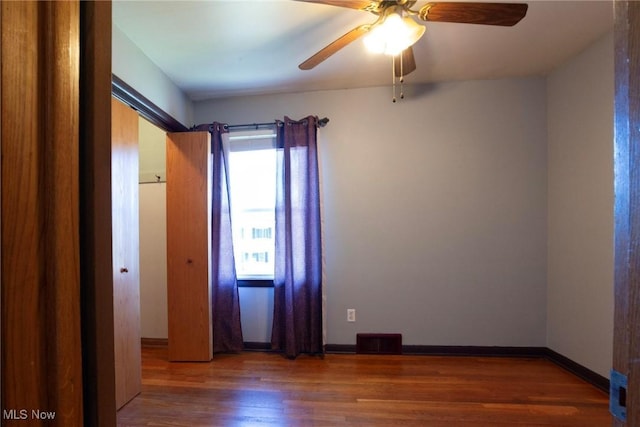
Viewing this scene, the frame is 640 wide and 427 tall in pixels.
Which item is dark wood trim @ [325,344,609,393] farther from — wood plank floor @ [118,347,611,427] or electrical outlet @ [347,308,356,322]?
electrical outlet @ [347,308,356,322]

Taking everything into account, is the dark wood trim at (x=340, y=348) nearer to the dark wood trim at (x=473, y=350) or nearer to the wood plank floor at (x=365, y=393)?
the wood plank floor at (x=365, y=393)

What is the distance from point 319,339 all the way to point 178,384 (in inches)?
47.4

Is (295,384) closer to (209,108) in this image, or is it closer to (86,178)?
(86,178)

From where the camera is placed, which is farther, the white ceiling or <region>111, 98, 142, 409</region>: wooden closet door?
<region>111, 98, 142, 409</region>: wooden closet door

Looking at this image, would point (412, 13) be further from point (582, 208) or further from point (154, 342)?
point (154, 342)

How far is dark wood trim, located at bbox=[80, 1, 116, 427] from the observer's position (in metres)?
0.47

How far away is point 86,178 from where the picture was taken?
0.48 metres

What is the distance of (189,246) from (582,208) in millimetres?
3375

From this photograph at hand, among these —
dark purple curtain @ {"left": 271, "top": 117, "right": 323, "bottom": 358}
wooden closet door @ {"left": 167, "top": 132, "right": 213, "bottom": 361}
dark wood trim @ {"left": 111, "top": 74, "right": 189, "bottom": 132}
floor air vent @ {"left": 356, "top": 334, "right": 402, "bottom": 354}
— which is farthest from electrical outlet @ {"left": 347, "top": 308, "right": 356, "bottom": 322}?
dark wood trim @ {"left": 111, "top": 74, "right": 189, "bottom": 132}

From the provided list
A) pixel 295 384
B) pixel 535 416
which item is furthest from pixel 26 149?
pixel 535 416

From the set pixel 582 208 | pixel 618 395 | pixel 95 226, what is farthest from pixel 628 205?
pixel 582 208

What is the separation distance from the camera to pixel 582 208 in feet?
6.70

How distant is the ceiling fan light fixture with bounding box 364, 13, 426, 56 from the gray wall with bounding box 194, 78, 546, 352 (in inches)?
41.3

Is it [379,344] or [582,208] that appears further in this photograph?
[379,344]
